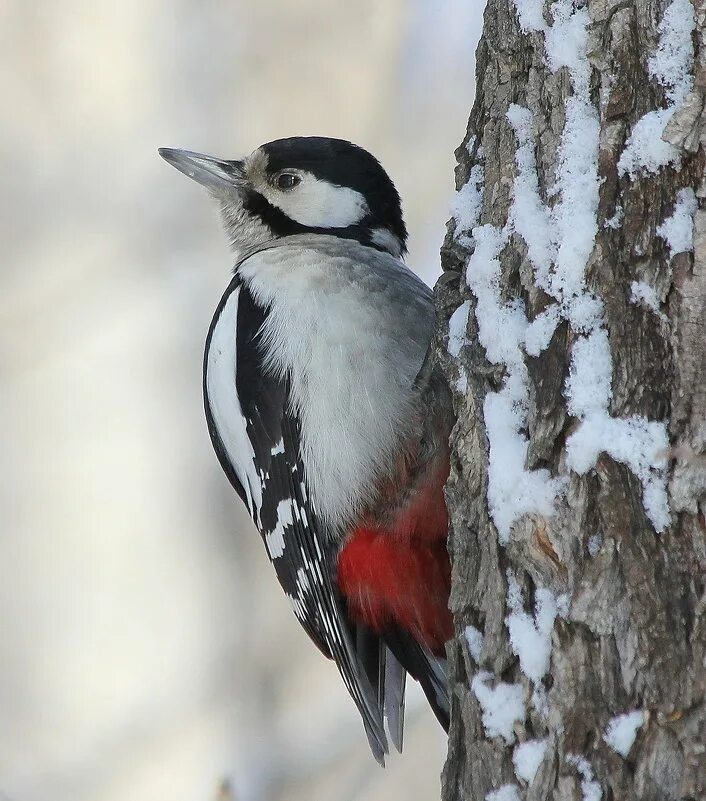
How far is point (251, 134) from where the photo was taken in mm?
4188

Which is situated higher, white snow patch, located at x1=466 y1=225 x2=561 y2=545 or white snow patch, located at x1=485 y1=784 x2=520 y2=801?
white snow patch, located at x1=466 y1=225 x2=561 y2=545

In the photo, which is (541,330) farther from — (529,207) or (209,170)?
(209,170)

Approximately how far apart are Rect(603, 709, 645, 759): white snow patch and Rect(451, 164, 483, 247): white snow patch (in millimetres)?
1002

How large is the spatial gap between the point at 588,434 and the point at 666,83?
1.76ft

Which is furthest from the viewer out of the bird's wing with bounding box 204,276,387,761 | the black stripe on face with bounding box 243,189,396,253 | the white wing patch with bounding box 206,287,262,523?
the black stripe on face with bounding box 243,189,396,253

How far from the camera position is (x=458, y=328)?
2092 millimetres

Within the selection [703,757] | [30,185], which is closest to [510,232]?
[703,757]

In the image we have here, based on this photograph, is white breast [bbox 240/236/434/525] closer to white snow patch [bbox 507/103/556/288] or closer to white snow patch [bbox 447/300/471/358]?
white snow patch [bbox 447/300/471/358]

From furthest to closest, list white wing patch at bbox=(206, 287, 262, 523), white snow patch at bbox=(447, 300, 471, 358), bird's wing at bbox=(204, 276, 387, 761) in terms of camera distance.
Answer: white wing patch at bbox=(206, 287, 262, 523) < bird's wing at bbox=(204, 276, 387, 761) < white snow patch at bbox=(447, 300, 471, 358)

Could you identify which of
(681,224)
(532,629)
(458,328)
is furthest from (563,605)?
(458,328)

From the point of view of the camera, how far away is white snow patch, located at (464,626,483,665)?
177cm

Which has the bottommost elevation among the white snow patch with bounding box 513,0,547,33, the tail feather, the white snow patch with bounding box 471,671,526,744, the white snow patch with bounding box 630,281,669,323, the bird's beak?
the tail feather

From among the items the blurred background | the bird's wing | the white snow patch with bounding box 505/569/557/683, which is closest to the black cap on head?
the bird's wing

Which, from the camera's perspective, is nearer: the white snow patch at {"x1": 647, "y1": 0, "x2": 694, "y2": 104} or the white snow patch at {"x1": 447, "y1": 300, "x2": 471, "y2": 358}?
the white snow patch at {"x1": 647, "y1": 0, "x2": 694, "y2": 104}
